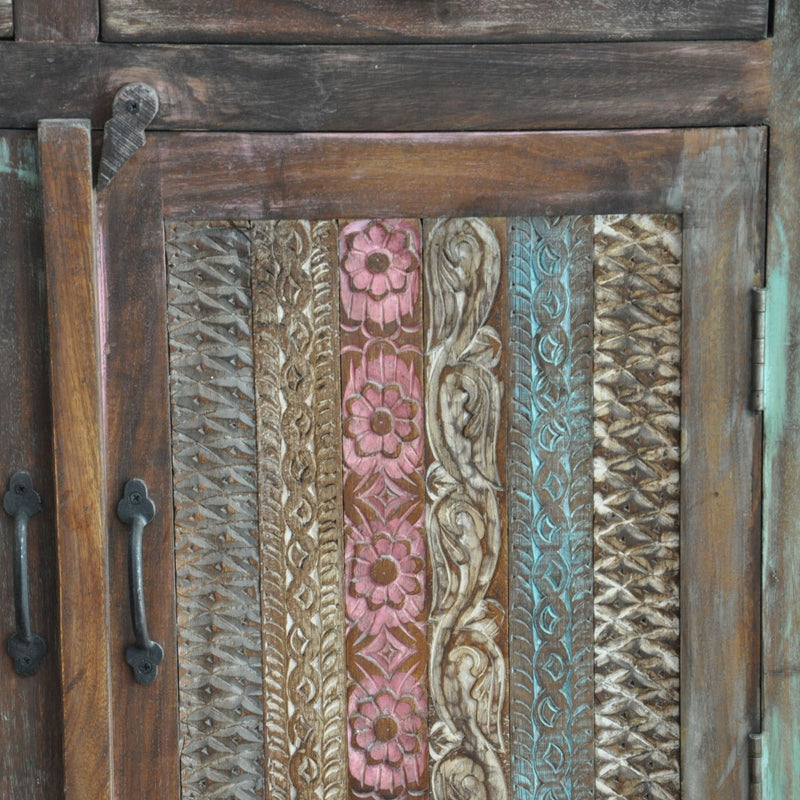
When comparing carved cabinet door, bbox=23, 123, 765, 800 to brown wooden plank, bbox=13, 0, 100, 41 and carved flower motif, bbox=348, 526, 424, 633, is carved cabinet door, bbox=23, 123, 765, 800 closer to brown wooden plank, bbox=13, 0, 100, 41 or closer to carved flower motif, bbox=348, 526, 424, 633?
carved flower motif, bbox=348, 526, 424, 633

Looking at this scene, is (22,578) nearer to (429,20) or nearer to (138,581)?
(138,581)

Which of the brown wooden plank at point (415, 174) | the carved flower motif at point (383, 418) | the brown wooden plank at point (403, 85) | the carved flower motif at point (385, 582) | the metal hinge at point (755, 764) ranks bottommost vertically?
the metal hinge at point (755, 764)

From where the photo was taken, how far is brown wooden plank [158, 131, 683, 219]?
1026mm

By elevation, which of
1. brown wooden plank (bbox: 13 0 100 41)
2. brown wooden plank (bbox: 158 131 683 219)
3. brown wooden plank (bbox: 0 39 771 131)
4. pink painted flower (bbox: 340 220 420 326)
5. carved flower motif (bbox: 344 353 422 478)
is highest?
brown wooden plank (bbox: 13 0 100 41)

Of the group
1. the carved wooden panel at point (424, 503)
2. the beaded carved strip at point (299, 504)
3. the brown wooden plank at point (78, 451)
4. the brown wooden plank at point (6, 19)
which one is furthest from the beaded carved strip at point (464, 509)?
the brown wooden plank at point (6, 19)

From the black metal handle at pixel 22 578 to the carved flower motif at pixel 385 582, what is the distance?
35 centimetres

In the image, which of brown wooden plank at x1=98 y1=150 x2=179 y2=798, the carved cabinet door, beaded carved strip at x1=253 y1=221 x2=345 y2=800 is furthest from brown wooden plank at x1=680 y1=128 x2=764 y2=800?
brown wooden plank at x1=98 y1=150 x2=179 y2=798

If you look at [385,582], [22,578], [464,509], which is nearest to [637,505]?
[464,509]

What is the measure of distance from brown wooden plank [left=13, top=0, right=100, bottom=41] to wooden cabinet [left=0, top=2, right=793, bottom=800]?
0.02 metres

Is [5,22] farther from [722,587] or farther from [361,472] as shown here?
[722,587]

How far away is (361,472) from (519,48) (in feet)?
1.65

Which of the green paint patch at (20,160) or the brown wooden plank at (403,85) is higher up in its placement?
the brown wooden plank at (403,85)

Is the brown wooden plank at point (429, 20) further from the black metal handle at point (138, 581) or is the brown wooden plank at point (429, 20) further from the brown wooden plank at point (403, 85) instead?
the black metal handle at point (138, 581)

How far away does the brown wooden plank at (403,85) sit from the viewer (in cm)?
100
